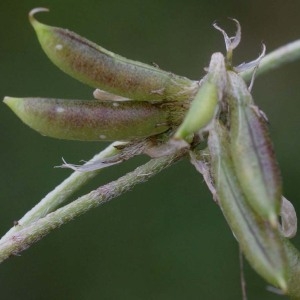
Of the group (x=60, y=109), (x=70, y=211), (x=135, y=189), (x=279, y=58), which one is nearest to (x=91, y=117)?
(x=60, y=109)

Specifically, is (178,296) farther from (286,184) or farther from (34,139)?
(34,139)

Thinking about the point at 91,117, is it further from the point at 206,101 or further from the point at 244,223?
the point at 244,223

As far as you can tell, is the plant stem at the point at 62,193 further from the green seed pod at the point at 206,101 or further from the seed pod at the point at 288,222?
the seed pod at the point at 288,222

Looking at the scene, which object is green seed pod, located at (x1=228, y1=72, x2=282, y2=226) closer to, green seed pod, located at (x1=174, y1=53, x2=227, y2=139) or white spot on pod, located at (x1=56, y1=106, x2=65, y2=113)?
green seed pod, located at (x1=174, y1=53, x2=227, y2=139)

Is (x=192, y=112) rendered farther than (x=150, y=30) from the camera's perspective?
No

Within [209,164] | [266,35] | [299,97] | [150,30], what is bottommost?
[209,164]

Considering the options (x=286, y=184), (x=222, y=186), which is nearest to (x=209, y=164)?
(x=222, y=186)

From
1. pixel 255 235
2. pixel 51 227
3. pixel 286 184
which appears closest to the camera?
pixel 255 235
